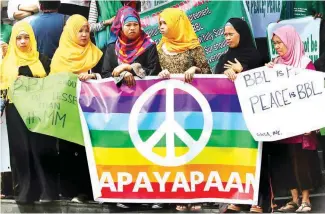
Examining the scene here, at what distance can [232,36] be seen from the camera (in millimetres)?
5852

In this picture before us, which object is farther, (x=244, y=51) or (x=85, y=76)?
(x=85, y=76)

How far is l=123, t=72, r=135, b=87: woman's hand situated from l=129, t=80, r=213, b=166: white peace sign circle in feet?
0.43

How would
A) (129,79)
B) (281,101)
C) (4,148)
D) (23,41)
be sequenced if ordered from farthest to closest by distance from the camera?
(4,148), (23,41), (129,79), (281,101)

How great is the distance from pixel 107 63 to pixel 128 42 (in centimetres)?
25

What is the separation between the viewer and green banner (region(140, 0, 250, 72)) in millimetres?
5926

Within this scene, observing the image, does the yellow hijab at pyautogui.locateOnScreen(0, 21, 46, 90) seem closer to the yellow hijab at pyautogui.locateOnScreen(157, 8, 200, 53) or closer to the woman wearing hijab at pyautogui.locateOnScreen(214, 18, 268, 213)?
the yellow hijab at pyautogui.locateOnScreen(157, 8, 200, 53)

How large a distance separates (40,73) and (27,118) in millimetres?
390

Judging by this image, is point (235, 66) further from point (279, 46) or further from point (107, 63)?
point (107, 63)

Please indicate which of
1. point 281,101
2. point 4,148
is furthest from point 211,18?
point 4,148

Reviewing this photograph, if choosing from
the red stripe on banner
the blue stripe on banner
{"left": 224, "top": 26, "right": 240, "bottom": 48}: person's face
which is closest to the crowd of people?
{"left": 224, "top": 26, "right": 240, "bottom": 48}: person's face

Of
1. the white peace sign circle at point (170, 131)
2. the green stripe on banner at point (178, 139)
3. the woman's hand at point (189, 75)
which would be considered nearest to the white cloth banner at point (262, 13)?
the woman's hand at point (189, 75)

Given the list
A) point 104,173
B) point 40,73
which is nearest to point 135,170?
point 104,173

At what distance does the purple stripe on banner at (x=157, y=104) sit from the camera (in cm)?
582

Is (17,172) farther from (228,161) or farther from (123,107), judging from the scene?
(228,161)
